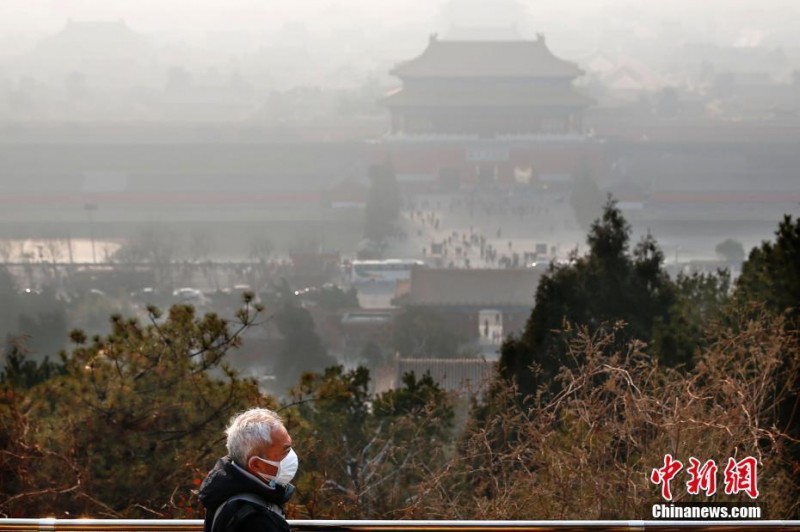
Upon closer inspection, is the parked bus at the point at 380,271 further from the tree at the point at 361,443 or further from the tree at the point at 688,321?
the tree at the point at 361,443

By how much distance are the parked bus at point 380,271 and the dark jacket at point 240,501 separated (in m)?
12.6

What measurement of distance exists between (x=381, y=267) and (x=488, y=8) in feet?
54.2

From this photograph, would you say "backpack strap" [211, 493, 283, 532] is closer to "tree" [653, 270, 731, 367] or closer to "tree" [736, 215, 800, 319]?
"tree" [653, 270, 731, 367]

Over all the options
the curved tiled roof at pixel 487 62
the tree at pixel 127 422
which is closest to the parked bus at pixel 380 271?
the curved tiled roof at pixel 487 62

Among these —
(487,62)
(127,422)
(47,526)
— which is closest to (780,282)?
(127,422)

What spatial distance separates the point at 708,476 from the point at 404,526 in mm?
909

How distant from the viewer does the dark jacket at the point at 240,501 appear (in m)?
1.41

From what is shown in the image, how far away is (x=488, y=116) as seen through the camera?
21703 mm

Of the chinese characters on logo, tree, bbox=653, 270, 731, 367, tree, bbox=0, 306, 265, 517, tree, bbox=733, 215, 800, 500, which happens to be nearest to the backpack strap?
the chinese characters on logo

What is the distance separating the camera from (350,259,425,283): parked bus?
1421cm

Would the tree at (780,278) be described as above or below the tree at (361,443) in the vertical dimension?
above

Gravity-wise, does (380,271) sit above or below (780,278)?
below

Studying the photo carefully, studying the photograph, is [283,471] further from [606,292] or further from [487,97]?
[487,97]

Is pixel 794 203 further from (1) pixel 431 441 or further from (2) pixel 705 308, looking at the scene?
(1) pixel 431 441
